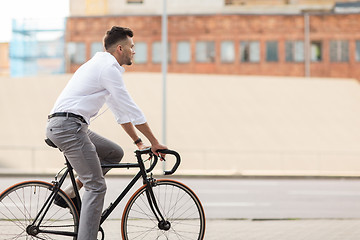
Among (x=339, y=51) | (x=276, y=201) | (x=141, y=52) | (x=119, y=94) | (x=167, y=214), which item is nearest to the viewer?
(x=119, y=94)

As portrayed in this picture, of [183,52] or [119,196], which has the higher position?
[183,52]

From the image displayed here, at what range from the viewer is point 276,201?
10.9 meters

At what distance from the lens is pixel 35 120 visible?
110 feet

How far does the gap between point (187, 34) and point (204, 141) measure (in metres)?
14.2

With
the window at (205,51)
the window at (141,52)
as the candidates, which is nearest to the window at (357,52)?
the window at (205,51)

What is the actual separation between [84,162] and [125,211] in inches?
18.5

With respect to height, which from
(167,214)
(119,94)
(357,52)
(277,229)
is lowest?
(277,229)

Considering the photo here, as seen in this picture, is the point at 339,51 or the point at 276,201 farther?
the point at 339,51

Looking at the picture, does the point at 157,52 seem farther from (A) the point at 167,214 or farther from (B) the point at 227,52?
(A) the point at 167,214

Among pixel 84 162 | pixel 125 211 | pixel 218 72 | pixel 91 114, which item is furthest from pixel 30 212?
pixel 218 72

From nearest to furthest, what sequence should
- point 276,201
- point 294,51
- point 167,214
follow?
point 167,214
point 276,201
point 294,51

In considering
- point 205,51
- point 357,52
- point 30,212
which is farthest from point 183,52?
point 30,212

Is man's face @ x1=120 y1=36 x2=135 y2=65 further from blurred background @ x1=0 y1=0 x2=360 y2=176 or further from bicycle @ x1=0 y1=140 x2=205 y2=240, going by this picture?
blurred background @ x1=0 y1=0 x2=360 y2=176

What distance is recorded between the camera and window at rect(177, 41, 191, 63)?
44.2m
